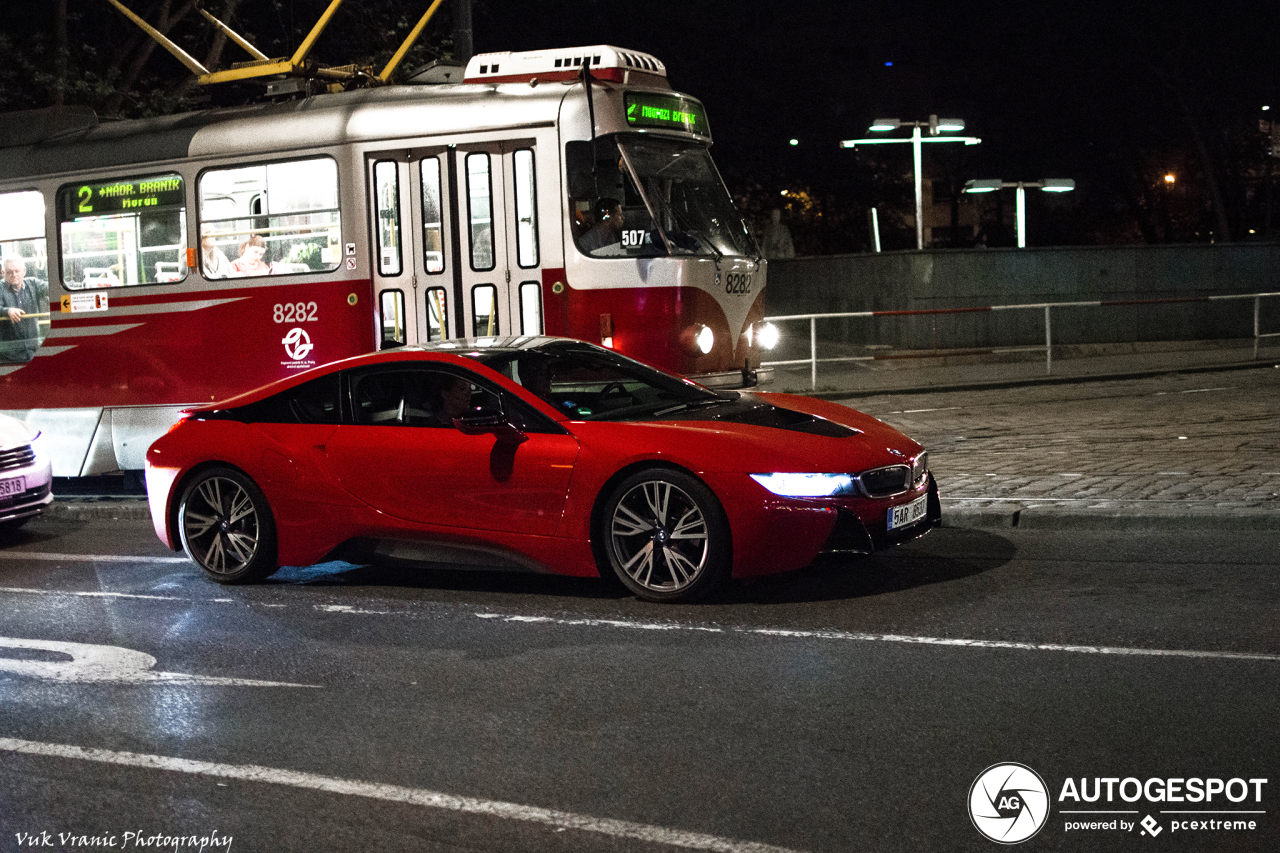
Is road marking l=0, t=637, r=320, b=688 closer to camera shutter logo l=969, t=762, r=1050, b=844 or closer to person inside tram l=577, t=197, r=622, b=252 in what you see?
camera shutter logo l=969, t=762, r=1050, b=844

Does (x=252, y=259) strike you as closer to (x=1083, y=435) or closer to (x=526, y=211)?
(x=526, y=211)

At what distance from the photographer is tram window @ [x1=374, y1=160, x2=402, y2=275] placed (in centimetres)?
1249

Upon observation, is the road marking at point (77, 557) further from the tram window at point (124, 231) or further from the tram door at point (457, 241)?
the tram window at point (124, 231)

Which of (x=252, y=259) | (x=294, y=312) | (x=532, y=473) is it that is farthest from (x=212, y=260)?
(x=532, y=473)

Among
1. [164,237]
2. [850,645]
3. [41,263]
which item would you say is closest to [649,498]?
[850,645]

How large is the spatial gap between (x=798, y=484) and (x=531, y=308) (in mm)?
5639

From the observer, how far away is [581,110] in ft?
39.0

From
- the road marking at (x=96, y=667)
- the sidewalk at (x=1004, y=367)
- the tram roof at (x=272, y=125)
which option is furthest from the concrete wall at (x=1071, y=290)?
the road marking at (x=96, y=667)

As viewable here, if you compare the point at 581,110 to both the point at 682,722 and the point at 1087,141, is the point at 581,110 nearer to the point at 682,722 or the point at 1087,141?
the point at 682,722

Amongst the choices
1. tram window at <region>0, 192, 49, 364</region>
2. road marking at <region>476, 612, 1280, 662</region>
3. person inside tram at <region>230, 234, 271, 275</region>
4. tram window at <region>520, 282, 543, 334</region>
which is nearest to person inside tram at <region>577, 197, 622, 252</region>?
tram window at <region>520, 282, 543, 334</region>

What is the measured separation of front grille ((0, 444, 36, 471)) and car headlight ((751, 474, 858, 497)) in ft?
20.9

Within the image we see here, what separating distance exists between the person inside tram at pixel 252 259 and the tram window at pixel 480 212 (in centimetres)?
208

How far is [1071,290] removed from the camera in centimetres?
2502

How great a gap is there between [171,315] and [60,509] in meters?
2.22
